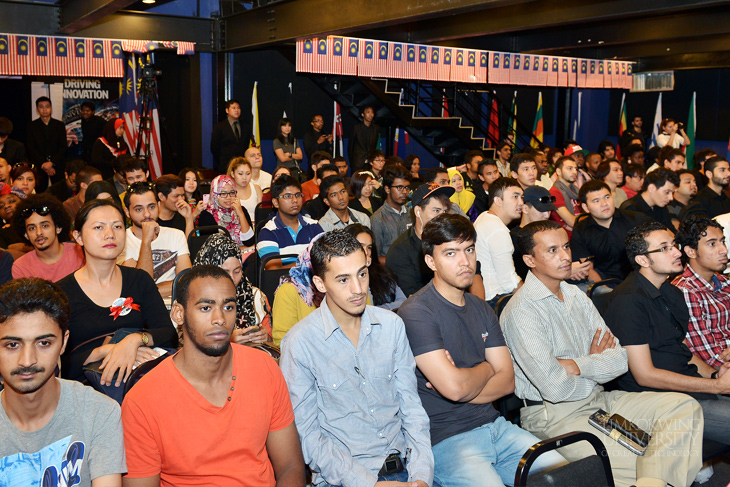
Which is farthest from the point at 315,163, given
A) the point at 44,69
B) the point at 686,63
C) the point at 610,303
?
the point at 686,63

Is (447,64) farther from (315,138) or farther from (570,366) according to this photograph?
(570,366)

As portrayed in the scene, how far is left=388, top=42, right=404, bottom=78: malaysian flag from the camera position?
34.1 ft

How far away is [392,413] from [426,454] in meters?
0.22

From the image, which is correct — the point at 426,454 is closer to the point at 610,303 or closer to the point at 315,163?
the point at 610,303

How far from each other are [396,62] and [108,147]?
15.6 ft

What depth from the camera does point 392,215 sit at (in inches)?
238

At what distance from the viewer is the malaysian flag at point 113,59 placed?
9153 millimetres

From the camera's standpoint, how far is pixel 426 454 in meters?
2.60

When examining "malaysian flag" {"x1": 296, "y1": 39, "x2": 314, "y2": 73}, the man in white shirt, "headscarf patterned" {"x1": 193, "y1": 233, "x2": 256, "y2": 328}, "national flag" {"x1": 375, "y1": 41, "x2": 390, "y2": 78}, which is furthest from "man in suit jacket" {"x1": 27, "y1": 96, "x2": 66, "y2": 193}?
the man in white shirt

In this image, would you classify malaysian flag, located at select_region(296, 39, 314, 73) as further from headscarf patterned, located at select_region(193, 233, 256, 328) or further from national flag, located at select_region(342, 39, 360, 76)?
headscarf patterned, located at select_region(193, 233, 256, 328)

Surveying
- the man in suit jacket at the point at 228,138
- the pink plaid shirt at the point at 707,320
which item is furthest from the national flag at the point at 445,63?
the pink plaid shirt at the point at 707,320

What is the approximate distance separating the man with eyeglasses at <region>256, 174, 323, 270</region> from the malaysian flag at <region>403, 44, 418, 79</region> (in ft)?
19.7

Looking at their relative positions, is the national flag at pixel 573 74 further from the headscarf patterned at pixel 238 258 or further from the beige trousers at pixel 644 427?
the headscarf patterned at pixel 238 258

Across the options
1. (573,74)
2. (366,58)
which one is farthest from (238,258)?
(573,74)
